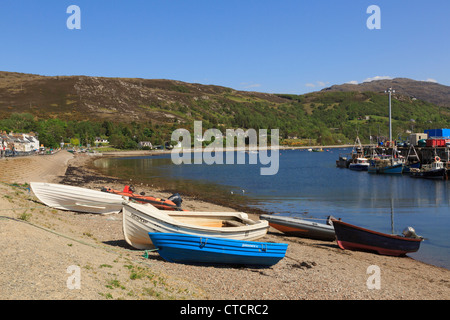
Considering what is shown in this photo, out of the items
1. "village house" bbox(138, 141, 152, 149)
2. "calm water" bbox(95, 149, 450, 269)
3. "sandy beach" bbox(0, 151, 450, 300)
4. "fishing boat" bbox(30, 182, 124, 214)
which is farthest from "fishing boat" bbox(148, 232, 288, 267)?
"village house" bbox(138, 141, 152, 149)

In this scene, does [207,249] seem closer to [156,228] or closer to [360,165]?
[156,228]

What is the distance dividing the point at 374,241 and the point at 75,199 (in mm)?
17597

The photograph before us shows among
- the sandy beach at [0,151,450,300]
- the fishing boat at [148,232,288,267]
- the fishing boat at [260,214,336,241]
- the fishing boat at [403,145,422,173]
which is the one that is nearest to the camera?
the sandy beach at [0,151,450,300]

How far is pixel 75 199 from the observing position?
23.8 meters

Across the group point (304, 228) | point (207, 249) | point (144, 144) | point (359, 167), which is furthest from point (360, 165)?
point (144, 144)

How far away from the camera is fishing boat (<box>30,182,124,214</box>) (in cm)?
2314

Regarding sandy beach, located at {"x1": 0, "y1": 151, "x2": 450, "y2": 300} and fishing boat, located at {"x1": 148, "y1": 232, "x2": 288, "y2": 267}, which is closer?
sandy beach, located at {"x1": 0, "y1": 151, "x2": 450, "y2": 300}

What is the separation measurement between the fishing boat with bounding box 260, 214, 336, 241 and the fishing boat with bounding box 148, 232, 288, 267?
335 inches

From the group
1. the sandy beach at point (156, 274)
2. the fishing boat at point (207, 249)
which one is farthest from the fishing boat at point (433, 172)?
the fishing boat at point (207, 249)

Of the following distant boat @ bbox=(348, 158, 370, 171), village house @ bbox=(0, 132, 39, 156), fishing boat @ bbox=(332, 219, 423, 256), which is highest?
Result: village house @ bbox=(0, 132, 39, 156)

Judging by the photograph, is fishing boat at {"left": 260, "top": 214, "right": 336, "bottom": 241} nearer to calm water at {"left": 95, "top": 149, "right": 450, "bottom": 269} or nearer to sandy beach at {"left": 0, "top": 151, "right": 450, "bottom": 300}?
sandy beach at {"left": 0, "top": 151, "right": 450, "bottom": 300}

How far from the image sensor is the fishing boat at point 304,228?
22.4 metres

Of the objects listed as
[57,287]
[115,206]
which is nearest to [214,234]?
[57,287]

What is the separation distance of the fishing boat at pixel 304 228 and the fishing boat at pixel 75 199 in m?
9.57
